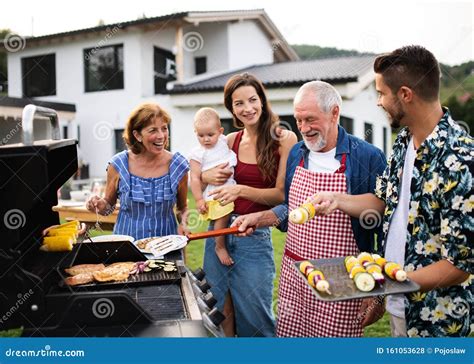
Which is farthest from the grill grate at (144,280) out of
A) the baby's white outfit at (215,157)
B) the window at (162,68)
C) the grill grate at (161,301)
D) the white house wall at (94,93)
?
the window at (162,68)

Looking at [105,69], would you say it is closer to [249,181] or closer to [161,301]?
[249,181]

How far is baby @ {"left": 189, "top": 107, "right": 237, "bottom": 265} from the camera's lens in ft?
7.50

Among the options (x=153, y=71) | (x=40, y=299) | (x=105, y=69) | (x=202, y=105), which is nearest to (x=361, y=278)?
(x=40, y=299)

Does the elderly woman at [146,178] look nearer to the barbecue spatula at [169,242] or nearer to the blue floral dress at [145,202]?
the blue floral dress at [145,202]

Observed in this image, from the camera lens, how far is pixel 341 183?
6.08 ft

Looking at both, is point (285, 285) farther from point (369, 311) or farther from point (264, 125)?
point (264, 125)

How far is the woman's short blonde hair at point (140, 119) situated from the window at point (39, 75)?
9.54m

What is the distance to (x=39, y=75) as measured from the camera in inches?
445

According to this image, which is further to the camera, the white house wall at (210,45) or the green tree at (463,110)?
the white house wall at (210,45)

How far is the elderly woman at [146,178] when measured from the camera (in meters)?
2.16

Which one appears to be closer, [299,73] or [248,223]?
[248,223]

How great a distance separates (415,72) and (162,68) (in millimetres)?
10368

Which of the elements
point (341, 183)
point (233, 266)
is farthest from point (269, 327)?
point (341, 183)

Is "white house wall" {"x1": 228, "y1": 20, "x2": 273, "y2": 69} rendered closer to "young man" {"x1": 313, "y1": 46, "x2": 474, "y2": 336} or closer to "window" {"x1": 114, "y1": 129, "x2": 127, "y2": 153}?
"window" {"x1": 114, "y1": 129, "x2": 127, "y2": 153}
